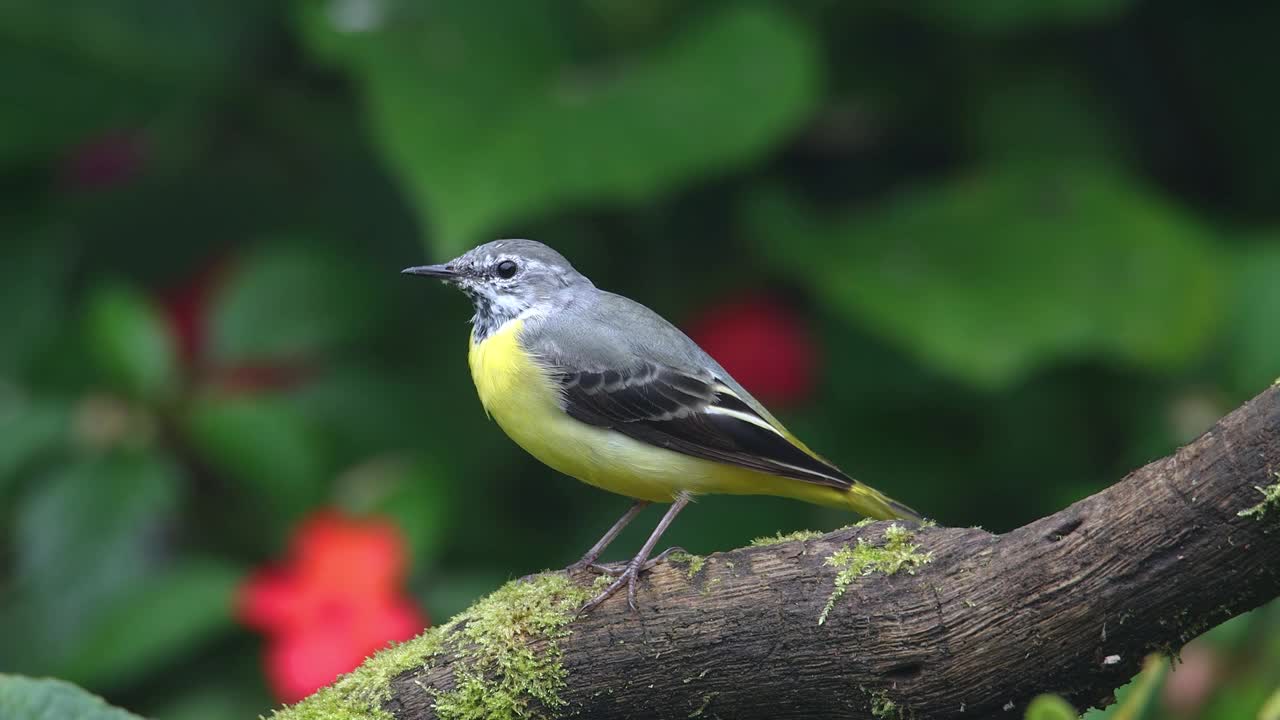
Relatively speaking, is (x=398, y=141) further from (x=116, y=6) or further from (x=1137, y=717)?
(x=1137, y=717)

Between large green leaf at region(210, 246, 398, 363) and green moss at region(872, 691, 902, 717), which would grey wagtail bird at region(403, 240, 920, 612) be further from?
large green leaf at region(210, 246, 398, 363)

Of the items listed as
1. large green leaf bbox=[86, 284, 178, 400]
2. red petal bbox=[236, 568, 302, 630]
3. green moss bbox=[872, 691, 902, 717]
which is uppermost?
large green leaf bbox=[86, 284, 178, 400]

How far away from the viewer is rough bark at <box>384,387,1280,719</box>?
3094 mm

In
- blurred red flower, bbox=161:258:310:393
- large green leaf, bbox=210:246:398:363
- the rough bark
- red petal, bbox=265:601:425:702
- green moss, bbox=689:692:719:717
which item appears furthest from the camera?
blurred red flower, bbox=161:258:310:393

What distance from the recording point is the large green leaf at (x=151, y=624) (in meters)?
5.32

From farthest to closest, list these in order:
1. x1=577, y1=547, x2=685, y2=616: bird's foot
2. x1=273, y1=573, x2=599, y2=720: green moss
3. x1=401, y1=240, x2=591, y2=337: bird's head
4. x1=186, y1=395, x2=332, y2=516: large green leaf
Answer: x1=186, y1=395, x2=332, y2=516: large green leaf, x1=401, y1=240, x2=591, y2=337: bird's head, x1=577, y1=547, x2=685, y2=616: bird's foot, x1=273, y1=573, x2=599, y2=720: green moss

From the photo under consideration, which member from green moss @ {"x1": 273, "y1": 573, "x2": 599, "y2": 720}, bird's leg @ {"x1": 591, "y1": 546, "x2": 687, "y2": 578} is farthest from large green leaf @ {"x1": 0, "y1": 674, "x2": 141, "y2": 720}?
bird's leg @ {"x1": 591, "y1": 546, "x2": 687, "y2": 578}

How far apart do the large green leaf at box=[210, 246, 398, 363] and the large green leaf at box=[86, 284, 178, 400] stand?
14.7 inches

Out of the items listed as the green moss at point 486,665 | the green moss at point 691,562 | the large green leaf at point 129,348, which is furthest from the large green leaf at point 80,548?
the green moss at point 691,562

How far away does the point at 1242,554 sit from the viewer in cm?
306

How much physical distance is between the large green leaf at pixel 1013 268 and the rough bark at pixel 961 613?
2.19 meters

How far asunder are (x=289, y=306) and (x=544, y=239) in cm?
118

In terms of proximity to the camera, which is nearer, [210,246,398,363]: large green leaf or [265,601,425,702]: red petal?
[265,601,425,702]: red petal

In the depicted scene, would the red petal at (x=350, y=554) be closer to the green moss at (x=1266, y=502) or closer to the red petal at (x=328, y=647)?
the red petal at (x=328, y=647)
